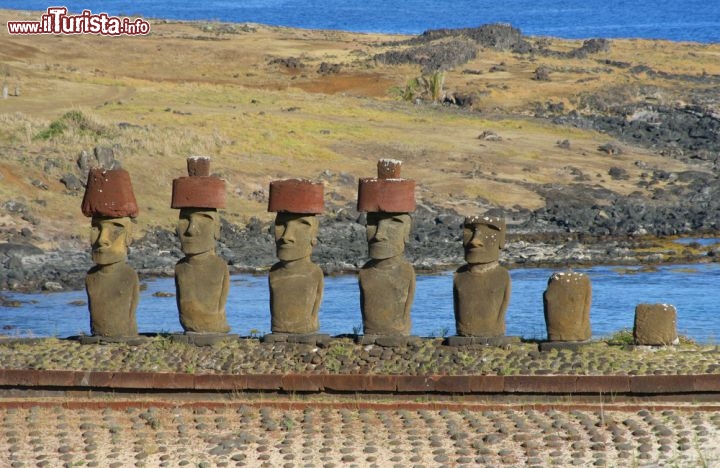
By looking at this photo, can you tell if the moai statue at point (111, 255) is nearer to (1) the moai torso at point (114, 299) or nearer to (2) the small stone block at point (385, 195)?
(1) the moai torso at point (114, 299)

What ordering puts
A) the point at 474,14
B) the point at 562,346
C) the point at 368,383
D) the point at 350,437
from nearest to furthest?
1. the point at 350,437
2. the point at 368,383
3. the point at 562,346
4. the point at 474,14

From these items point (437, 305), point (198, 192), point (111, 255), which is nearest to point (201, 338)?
point (111, 255)

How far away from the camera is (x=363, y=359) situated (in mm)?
13453

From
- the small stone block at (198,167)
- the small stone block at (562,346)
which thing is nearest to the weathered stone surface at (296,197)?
the small stone block at (198,167)

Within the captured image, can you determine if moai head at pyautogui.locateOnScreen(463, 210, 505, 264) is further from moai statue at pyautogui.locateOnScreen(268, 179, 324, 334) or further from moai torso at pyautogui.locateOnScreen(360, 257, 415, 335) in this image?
moai statue at pyautogui.locateOnScreen(268, 179, 324, 334)

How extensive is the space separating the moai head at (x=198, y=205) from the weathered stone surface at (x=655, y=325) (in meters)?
3.90

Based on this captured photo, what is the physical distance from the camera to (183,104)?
4084 centimetres

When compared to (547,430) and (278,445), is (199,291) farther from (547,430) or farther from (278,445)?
(547,430)

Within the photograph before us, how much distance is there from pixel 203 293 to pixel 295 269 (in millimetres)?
881

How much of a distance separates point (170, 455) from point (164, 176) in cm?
2027

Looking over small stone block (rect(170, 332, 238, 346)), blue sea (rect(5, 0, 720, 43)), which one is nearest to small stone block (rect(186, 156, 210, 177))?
small stone block (rect(170, 332, 238, 346))

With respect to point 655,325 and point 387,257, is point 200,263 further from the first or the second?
point 655,325

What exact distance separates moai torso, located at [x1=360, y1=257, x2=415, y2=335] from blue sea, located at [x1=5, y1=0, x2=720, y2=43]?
9230cm

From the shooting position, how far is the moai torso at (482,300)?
13.5 meters
